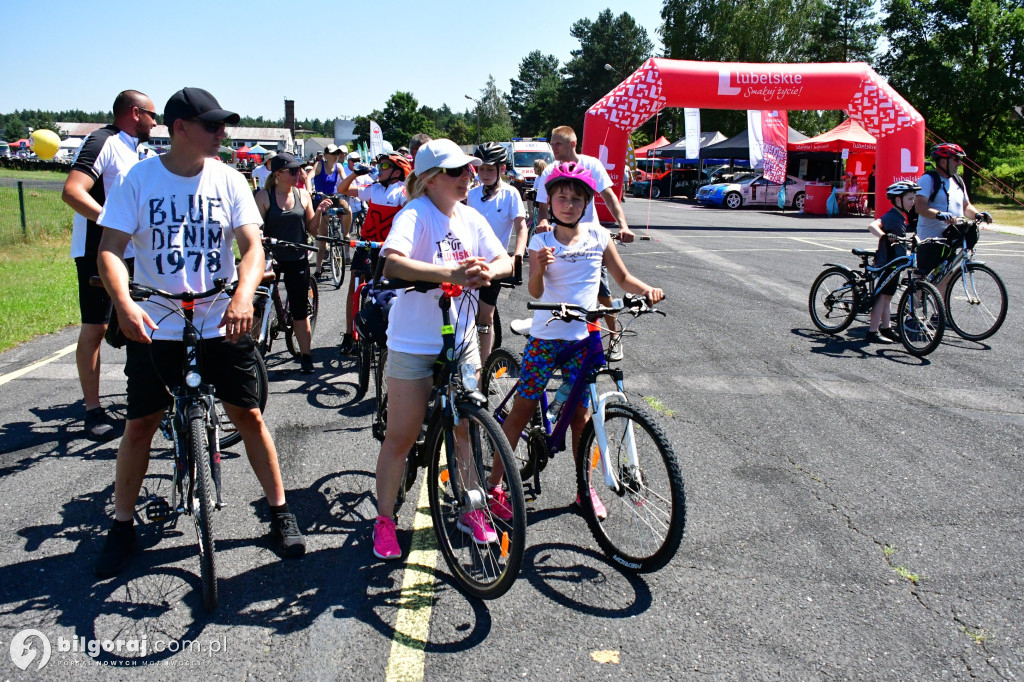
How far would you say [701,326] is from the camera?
29.3 ft

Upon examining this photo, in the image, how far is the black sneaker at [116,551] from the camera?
3.40 metres

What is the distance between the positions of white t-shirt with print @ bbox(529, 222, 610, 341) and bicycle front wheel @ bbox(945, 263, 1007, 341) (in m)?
6.09

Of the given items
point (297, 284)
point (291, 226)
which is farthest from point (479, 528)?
point (291, 226)

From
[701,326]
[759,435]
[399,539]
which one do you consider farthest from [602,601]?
[701,326]

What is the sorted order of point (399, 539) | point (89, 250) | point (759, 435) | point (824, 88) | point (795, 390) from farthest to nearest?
1. point (824, 88)
2. point (795, 390)
3. point (759, 435)
4. point (89, 250)
5. point (399, 539)

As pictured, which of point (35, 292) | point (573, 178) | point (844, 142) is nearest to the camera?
point (573, 178)

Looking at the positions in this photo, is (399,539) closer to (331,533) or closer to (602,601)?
(331,533)

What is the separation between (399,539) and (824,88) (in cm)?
2087

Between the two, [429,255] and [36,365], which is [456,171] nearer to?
[429,255]

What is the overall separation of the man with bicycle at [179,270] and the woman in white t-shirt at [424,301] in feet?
2.00

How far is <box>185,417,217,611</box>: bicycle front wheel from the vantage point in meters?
3.09

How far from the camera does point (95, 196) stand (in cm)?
500

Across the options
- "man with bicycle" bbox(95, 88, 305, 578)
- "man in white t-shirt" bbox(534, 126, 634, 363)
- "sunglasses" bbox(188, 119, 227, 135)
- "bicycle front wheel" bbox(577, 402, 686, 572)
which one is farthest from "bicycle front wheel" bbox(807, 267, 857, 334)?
"sunglasses" bbox(188, 119, 227, 135)

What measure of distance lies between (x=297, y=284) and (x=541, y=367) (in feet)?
12.0
